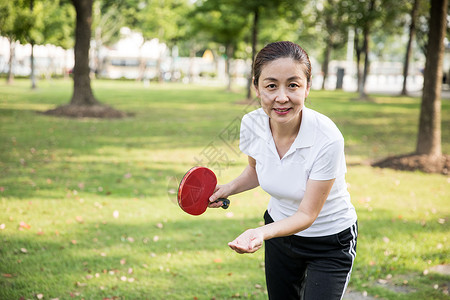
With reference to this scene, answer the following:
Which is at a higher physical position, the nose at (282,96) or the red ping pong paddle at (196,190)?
the nose at (282,96)

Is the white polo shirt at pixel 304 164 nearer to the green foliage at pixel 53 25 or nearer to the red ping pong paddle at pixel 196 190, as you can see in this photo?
the red ping pong paddle at pixel 196 190

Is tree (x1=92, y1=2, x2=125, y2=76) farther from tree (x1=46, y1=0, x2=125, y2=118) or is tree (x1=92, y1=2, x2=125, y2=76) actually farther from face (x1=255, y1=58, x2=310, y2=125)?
face (x1=255, y1=58, x2=310, y2=125)

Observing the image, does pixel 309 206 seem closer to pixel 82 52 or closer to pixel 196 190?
pixel 196 190

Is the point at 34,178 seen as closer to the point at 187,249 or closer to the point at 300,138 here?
the point at 187,249

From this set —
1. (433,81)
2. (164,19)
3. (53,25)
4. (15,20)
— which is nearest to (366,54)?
(433,81)

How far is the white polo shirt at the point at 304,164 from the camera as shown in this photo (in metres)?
2.25

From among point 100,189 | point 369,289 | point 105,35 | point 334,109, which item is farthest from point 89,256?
point 105,35

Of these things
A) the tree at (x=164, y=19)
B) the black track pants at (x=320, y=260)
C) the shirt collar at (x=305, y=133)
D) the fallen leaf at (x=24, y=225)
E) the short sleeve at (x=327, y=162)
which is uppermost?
the tree at (x=164, y=19)

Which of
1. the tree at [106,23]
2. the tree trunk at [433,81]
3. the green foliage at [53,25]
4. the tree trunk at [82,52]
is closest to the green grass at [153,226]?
the tree trunk at [433,81]

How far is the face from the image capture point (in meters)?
2.21

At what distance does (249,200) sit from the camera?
24.2 ft

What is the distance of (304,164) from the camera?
2330 millimetres

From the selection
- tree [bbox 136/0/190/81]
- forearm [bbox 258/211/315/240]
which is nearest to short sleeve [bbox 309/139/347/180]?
forearm [bbox 258/211/315/240]

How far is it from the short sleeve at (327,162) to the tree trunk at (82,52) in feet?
53.3
